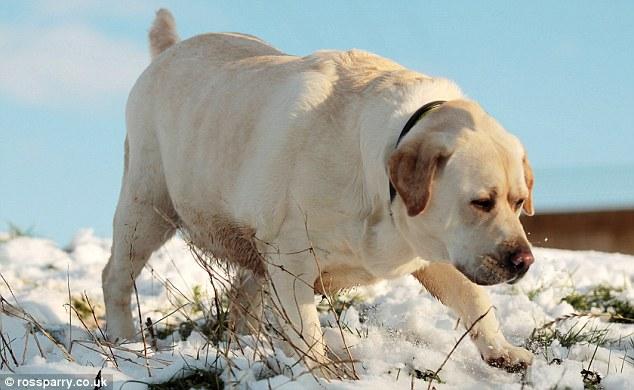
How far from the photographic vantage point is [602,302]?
677cm

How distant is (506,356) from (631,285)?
3.13 metres

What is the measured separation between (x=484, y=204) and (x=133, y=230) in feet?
8.79

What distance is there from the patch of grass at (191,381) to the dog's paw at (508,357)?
1478 mm

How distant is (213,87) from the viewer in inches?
212

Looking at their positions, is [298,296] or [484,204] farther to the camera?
[298,296]

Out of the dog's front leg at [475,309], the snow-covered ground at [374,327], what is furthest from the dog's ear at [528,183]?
the snow-covered ground at [374,327]

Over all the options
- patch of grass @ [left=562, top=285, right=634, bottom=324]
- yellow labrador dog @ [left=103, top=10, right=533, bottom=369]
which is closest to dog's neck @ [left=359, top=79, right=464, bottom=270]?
yellow labrador dog @ [left=103, top=10, right=533, bottom=369]

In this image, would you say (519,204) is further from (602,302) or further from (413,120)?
(602,302)

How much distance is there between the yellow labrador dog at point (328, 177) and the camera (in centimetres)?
392

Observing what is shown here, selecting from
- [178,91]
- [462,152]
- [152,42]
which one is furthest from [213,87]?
[462,152]

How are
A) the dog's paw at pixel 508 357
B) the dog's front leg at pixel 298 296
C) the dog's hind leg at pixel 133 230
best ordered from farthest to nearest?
the dog's hind leg at pixel 133 230 < the dog's paw at pixel 508 357 < the dog's front leg at pixel 298 296

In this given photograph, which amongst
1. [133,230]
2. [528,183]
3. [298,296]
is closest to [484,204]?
[528,183]

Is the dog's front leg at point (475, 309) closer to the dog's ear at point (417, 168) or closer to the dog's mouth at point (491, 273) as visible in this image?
the dog's mouth at point (491, 273)

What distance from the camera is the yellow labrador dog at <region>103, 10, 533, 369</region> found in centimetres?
392
